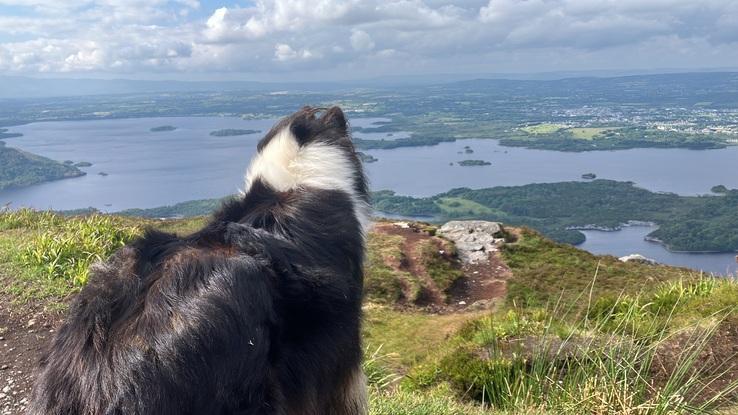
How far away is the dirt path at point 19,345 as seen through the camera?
205 inches

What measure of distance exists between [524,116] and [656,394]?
377 ft

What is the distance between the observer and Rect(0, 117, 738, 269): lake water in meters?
50.7

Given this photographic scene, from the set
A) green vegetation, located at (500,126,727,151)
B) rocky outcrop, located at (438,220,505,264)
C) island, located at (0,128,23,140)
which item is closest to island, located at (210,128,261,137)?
island, located at (0,128,23,140)

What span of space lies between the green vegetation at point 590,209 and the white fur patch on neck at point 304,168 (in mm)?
34202

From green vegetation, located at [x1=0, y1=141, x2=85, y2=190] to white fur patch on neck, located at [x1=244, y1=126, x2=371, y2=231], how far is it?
5407cm

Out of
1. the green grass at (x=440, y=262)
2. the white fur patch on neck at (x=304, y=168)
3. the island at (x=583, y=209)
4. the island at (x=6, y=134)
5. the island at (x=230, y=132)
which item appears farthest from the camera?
the island at (x=6, y=134)

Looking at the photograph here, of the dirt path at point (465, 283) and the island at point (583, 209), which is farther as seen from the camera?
the island at point (583, 209)

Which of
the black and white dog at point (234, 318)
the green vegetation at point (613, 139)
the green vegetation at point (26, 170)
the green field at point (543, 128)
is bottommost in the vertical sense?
the green vegetation at point (613, 139)

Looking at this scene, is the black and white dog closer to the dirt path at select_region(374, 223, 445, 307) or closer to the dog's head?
the dog's head

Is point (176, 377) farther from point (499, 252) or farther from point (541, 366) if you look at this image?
point (499, 252)

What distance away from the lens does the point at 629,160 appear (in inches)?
3002

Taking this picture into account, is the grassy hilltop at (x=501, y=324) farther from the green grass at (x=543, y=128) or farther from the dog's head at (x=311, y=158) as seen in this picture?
the green grass at (x=543, y=128)

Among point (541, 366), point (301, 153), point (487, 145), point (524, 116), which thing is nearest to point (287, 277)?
point (301, 153)

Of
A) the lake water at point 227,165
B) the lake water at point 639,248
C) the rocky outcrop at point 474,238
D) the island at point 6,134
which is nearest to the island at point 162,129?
the lake water at point 227,165
